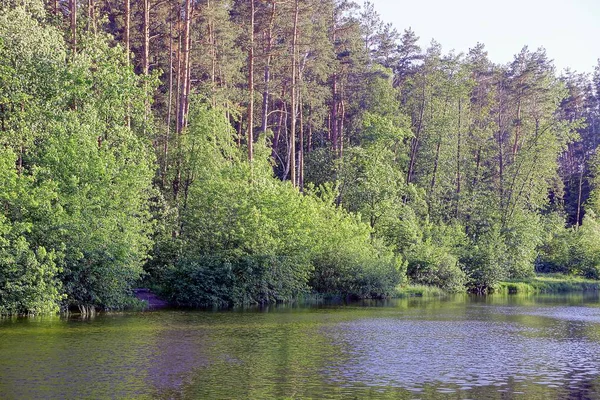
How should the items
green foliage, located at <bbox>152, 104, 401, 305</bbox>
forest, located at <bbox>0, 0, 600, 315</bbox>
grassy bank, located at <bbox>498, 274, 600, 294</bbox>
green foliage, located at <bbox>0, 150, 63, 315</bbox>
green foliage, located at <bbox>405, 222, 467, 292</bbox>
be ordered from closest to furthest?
1. green foliage, located at <bbox>0, 150, 63, 315</bbox>
2. forest, located at <bbox>0, 0, 600, 315</bbox>
3. green foliage, located at <bbox>152, 104, 401, 305</bbox>
4. green foliage, located at <bbox>405, 222, 467, 292</bbox>
5. grassy bank, located at <bbox>498, 274, 600, 294</bbox>

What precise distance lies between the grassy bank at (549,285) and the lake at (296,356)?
28584mm

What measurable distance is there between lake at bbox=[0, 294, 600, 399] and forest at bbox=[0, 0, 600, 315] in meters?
4.30

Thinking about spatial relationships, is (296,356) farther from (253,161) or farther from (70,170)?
(253,161)

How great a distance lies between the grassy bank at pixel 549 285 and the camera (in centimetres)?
6800

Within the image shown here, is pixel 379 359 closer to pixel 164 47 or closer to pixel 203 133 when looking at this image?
pixel 203 133

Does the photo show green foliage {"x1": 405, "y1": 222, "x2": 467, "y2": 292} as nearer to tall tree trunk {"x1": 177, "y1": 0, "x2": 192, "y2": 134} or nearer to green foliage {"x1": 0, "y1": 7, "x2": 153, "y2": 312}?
tall tree trunk {"x1": 177, "y1": 0, "x2": 192, "y2": 134}

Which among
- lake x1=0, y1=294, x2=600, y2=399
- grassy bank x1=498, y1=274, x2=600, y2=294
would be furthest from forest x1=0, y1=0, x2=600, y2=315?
lake x1=0, y1=294, x2=600, y2=399

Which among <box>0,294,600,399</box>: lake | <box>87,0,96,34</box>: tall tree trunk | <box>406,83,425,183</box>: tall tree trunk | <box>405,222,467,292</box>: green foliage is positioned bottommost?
<box>0,294,600,399</box>: lake

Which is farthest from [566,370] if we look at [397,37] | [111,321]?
[397,37]

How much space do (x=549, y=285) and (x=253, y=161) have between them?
36.2 meters

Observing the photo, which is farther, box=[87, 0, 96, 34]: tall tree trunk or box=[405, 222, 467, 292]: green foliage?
box=[405, 222, 467, 292]: green foliage

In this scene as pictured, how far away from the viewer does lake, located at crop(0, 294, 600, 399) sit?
18812 mm

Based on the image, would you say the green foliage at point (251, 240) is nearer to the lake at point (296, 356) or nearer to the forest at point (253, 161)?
the forest at point (253, 161)

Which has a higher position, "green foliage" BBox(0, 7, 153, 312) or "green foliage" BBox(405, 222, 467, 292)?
"green foliage" BBox(0, 7, 153, 312)
